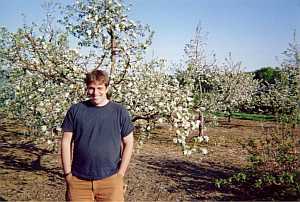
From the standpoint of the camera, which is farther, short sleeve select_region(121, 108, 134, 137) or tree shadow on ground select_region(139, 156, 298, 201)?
tree shadow on ground select_region(139, 156, 298, 201)

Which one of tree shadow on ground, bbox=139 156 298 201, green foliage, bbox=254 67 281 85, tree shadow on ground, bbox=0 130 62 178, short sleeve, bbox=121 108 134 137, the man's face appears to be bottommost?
tree shadow on ground, bbox=139 156 298 201

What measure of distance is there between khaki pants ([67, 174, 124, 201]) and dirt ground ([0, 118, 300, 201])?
2.77 meters

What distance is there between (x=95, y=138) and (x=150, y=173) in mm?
4870

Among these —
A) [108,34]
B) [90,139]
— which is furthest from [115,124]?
[108,34]

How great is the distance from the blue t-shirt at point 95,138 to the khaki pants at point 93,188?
5 cm

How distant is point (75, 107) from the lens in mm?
3363

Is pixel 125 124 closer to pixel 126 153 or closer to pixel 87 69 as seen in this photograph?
pixel 126 153

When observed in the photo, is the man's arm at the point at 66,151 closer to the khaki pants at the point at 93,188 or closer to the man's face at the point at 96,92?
the khaki pants at the point at 93,188

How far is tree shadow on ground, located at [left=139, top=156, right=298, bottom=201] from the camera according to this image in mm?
6258

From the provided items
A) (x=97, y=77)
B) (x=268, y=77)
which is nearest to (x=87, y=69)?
(x=97, y=77)

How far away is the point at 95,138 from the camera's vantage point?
10.6ft

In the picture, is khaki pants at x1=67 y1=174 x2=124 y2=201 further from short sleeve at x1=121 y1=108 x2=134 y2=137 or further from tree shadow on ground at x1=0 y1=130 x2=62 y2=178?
tree shadow on ground at x1=0 y1=130 x2=62 y2=178

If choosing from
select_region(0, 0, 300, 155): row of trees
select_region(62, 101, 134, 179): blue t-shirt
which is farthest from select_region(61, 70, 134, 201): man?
select_region(0, 0, 300, 155): row of trees

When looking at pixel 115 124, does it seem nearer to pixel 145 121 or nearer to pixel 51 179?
pixel 145 121
